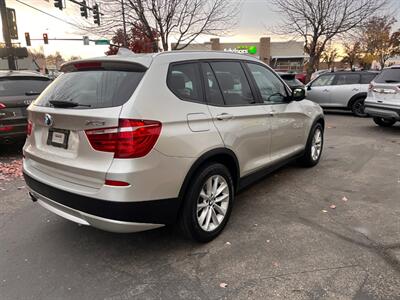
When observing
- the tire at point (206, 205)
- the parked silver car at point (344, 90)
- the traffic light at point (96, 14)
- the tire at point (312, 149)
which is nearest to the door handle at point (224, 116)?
the tire at point (206, 205)

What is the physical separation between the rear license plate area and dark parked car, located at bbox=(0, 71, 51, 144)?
12.8 feet

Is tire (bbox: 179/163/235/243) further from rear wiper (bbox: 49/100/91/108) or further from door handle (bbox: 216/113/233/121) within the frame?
rear wiper (bbox: 49/100/91/108)

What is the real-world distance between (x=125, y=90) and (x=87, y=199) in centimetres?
91

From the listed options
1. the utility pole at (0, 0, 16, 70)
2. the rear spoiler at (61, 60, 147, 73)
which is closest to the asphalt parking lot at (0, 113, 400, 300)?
the rear spoiler at (61, 60, 147, 73)

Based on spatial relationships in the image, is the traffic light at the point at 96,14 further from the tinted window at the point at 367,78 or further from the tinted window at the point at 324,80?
the tinted window at the point at 367,78

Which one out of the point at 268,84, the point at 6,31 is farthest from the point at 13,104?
the point at 6,31

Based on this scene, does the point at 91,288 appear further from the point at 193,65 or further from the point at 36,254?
the point at 193,65

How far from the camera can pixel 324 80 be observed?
13125mm

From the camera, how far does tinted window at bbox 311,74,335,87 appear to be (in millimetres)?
12886

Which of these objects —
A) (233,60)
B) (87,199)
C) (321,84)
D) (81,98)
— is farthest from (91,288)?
(321,84)

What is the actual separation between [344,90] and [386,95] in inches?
152

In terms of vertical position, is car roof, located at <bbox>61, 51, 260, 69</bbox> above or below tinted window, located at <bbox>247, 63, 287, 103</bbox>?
above

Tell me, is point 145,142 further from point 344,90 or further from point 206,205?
point 344,90

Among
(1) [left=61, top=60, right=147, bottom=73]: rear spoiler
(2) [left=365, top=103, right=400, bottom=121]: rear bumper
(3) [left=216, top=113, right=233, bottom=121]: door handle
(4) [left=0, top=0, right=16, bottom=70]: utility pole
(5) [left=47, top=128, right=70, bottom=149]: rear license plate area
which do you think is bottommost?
(2) [left=365, top=103, right=400, bottom=121]: rear bumper
